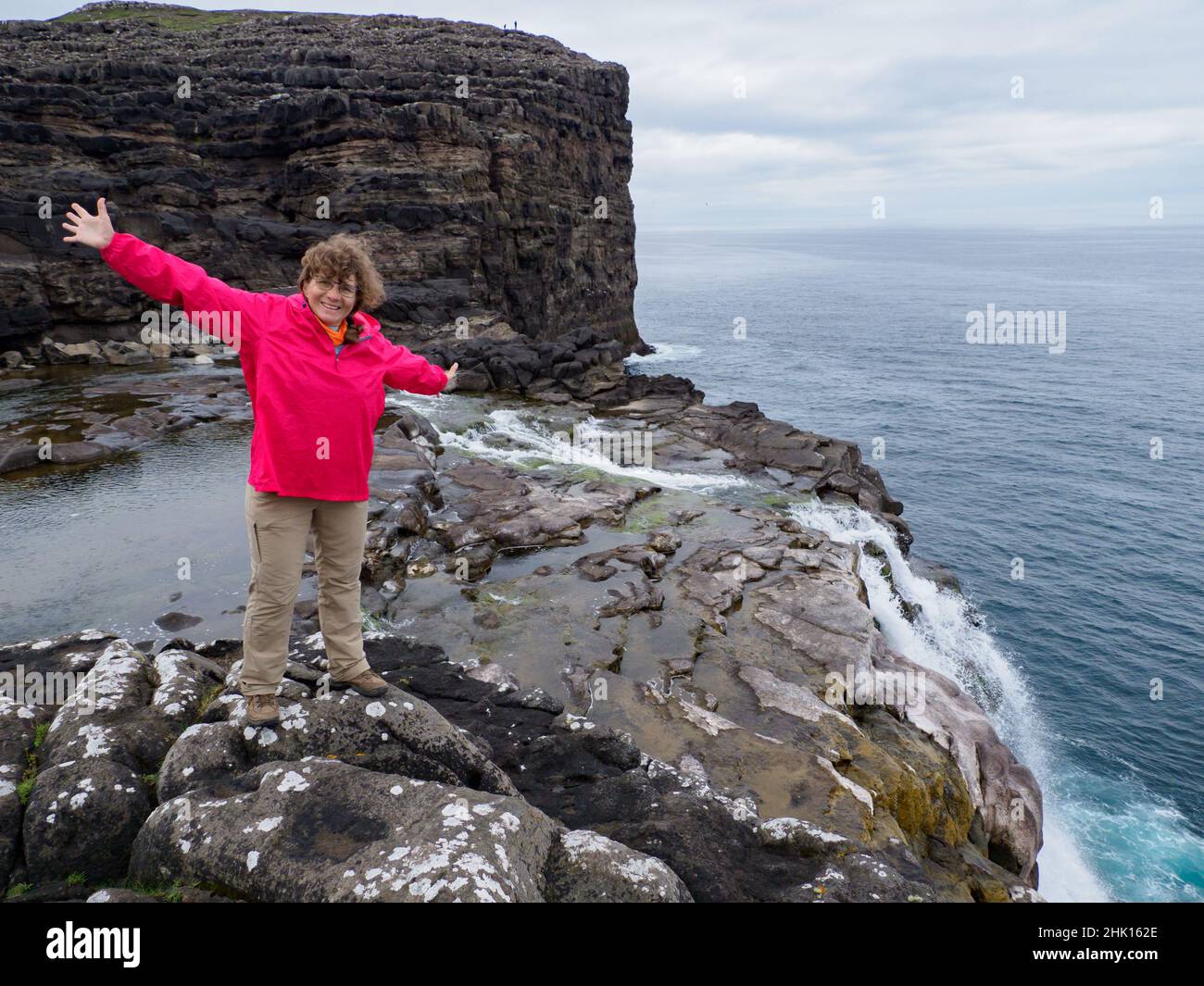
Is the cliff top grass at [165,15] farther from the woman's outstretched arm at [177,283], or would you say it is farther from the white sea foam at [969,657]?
the woman's outstretched arm at [177,283]

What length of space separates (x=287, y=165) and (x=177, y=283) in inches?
1872

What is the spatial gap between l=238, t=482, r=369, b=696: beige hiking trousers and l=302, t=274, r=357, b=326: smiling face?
1396 mm

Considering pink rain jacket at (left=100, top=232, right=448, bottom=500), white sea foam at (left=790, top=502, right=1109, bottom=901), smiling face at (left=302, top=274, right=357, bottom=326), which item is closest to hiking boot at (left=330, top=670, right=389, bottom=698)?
pink rain jacket at (left=100, top=232, right=448, bottom=500)

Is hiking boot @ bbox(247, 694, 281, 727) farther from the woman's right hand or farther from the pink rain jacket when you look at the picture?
the woman's right hand

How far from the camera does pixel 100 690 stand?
6.20 meters

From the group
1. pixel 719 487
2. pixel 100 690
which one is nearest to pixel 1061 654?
pixel 719 487

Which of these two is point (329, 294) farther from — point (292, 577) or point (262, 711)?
point (262, 711)

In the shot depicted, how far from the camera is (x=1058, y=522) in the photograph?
33.6 metres

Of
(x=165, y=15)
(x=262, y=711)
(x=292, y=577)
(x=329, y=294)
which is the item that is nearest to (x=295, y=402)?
(x=329, y=294)

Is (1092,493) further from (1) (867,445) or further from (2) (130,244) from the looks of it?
(2) (130,244)

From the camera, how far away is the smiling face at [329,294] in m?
5.40

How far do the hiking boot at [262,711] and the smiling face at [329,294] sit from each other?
299 centimetres

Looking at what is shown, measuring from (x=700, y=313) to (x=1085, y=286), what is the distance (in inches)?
2747

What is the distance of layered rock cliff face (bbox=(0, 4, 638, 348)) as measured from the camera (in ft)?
125
